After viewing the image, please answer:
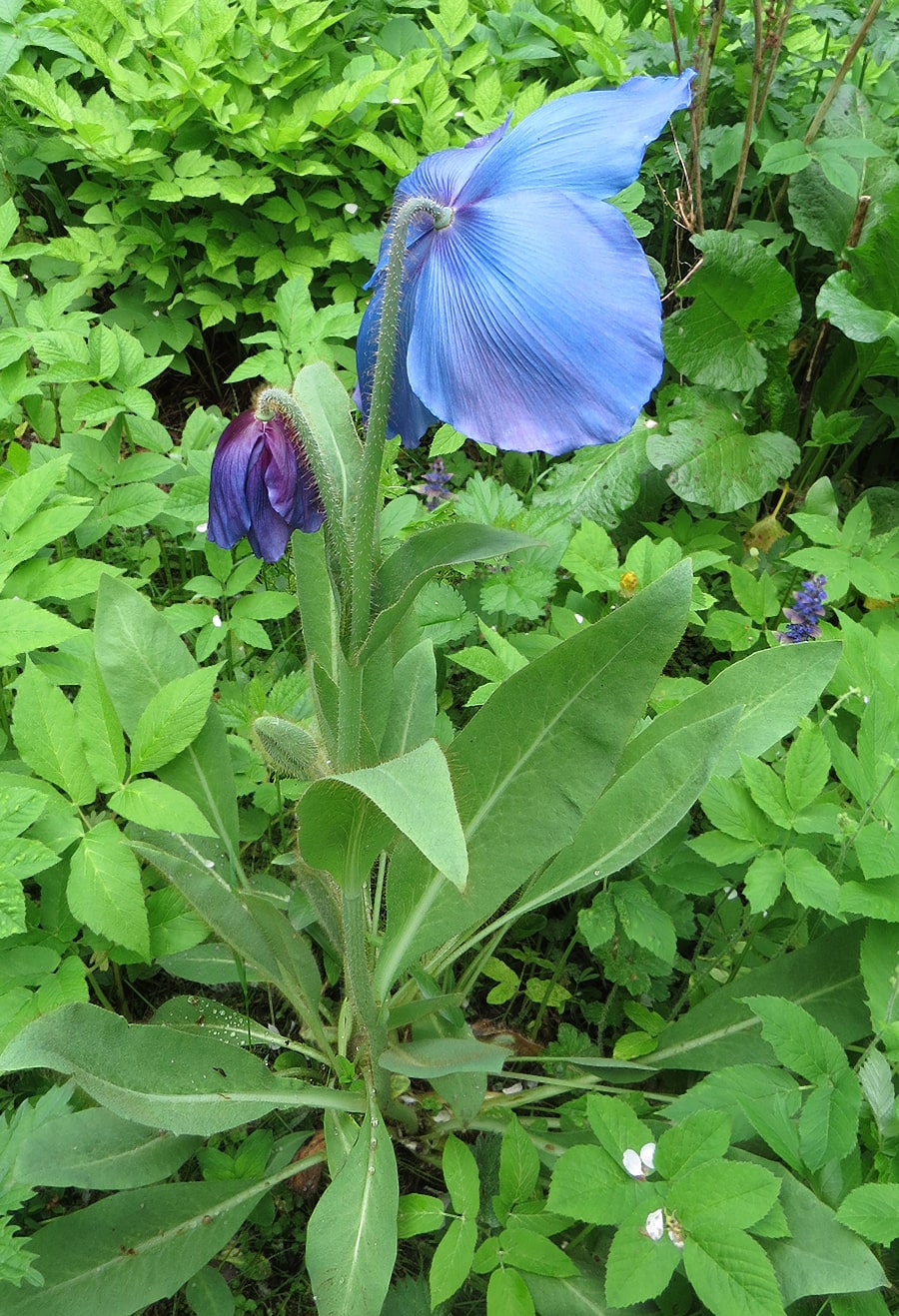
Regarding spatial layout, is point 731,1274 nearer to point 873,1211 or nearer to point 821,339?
point 873,1211

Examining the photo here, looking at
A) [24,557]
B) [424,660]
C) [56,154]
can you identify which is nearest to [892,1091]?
[424,660]

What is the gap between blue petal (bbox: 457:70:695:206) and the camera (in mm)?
843

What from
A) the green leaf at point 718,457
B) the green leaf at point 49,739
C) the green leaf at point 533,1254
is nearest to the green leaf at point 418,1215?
the green leaf at point 533,1254

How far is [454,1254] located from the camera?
1.14 meters

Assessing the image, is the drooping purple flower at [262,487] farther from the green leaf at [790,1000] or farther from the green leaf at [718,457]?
the green leaf at [718,457]

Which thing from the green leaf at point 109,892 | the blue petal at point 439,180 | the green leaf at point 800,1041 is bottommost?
the green leaf at point 800,1041

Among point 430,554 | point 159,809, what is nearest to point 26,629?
point 159,809

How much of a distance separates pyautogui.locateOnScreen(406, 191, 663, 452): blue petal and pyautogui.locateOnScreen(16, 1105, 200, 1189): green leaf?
992 millimetres

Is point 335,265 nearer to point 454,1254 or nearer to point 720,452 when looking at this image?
point 720,452

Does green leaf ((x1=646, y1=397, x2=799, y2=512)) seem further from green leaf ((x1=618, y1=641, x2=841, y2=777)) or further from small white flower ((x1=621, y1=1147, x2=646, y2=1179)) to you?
small white flower ((x1=621, y1=1147, x2=646, y2=1179))

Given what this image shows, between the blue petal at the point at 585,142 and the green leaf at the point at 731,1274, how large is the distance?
1.01 meters

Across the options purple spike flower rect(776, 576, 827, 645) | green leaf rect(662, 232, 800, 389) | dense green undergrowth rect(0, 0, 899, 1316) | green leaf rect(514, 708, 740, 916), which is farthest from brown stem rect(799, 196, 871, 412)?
green leaf rect(514, 708, 740, 916)

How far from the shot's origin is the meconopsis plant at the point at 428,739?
0.84 meters

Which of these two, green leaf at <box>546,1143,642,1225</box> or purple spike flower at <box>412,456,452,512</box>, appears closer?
green leaf at <box>546,1143,642,1225</box>
